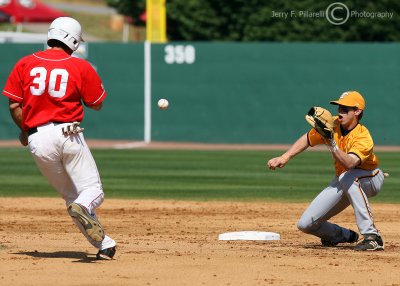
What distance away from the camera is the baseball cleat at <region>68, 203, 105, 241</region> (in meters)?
7.51

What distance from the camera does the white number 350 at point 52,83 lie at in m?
7.67

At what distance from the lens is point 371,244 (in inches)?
340

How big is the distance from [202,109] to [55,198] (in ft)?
38.6

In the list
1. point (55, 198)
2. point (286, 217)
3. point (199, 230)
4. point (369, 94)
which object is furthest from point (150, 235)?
point (369, 94)

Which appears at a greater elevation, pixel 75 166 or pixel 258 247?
pixel 75 166

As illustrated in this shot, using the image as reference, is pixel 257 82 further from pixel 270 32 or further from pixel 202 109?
pixel 270 32

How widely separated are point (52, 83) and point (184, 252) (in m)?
1.85

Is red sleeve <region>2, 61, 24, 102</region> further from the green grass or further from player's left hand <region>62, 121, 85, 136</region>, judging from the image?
the green grass

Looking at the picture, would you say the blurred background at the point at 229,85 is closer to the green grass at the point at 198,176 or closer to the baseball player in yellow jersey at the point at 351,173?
the green grass at the point at 198,176

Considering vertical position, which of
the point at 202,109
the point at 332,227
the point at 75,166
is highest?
the point at 75,166

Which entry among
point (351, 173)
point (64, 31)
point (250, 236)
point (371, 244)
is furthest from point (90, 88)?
point (371, 244)

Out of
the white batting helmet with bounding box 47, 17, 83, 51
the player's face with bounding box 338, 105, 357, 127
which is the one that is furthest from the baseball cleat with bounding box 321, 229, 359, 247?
the white batting helmet with bounding box 47, 17, 83, 51

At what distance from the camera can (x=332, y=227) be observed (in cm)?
912

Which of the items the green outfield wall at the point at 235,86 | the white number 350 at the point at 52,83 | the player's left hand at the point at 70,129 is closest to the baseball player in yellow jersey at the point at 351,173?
the player's left hand at the point at 70,129
